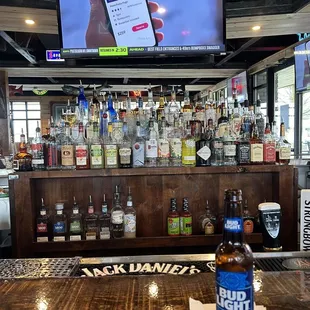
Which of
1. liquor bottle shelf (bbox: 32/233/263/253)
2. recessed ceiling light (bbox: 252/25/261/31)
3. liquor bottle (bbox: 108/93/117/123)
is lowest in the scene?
liquor bottle shelf (bbox: 32/233/263/253)

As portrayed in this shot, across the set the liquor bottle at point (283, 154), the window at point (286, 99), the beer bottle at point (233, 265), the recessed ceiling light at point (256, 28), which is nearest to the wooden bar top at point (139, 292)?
the beer bottle at point (233, 265)

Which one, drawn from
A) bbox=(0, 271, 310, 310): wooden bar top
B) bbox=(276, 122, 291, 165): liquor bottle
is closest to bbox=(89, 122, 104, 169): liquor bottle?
bbox=(0, 271, 310, 310): wooden bar top

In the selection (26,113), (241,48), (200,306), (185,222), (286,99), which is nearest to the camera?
(200,306)

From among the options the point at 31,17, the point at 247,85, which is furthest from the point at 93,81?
the point at 31,17

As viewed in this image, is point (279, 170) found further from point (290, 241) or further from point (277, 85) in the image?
point (277, 85)

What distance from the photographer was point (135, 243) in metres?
1.88

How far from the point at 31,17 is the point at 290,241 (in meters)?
2.72

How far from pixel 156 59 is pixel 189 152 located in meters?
1.49

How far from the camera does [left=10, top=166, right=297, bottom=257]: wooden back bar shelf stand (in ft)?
6.06

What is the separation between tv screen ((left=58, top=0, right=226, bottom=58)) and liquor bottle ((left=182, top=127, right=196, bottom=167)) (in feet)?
2.27

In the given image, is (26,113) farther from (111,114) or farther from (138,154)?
(138,154)

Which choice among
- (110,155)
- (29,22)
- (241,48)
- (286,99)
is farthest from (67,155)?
(286,99)

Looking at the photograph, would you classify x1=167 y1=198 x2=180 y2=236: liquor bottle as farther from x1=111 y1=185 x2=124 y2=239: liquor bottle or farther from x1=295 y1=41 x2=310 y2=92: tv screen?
x1=295 y1=41 x2=310 y2=92: tv screen

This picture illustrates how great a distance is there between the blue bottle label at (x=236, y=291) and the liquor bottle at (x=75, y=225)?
4.45 feet
